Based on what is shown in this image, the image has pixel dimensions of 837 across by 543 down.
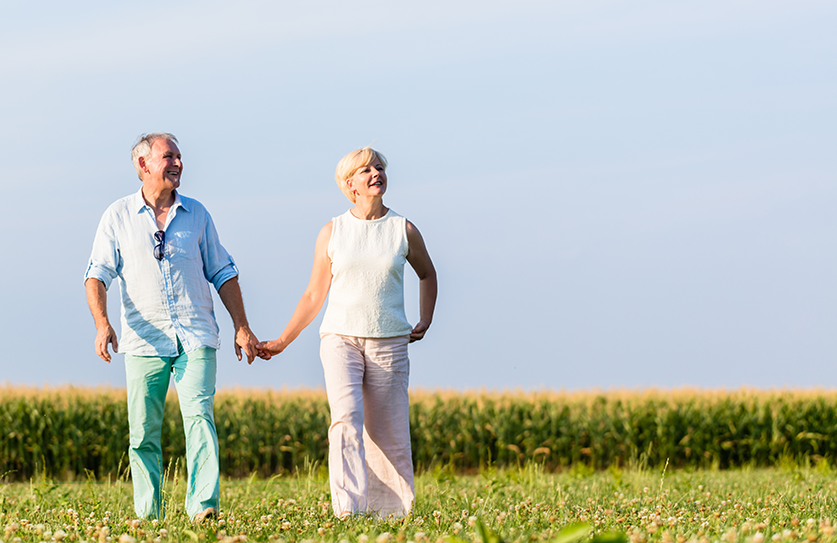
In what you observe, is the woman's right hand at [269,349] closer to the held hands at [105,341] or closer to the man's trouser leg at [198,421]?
the man's trouser leg at [198,421]

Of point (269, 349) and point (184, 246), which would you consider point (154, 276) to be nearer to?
point (184, 246)

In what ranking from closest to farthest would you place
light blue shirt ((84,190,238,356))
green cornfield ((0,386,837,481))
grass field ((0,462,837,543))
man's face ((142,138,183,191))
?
1. grass field ((0,462,837,543))
2. light blue shirt ((84,190,238,356))
3. man's face ((142,138,183,191))
4. green cornfield ((0,386,837,481))

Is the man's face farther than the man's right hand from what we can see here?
Yes

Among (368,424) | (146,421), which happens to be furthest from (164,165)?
(368,424)

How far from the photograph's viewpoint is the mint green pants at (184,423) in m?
5.40

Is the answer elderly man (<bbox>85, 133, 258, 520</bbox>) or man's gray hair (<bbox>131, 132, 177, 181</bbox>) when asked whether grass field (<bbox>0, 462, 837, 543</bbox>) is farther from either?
man's gray hair (<bbox>131, 132, 177, 181</bbox>)

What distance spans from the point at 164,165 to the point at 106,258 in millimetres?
751

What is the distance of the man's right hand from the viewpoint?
5461mm

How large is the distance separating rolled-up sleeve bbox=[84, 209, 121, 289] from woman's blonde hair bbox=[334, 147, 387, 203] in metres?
1.58

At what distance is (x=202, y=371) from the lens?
214 inches

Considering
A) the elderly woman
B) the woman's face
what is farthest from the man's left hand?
the woman's face

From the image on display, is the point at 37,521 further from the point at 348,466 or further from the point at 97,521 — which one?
the point at 348,466

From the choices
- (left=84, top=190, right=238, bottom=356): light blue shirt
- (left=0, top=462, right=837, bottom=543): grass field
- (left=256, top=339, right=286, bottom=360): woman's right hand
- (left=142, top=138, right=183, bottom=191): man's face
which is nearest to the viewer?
(left=0, top=462, right=837, bottom=543): grass field

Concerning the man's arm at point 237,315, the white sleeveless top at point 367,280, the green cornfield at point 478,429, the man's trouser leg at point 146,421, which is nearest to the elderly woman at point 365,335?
the white sleeveless top at point 367,280
